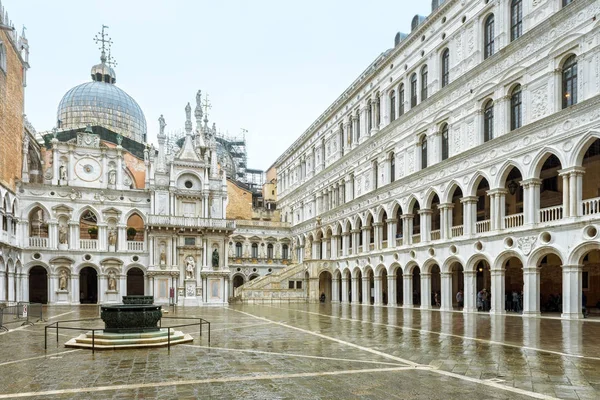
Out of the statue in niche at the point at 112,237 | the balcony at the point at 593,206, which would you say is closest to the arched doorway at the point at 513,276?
the balcony at the point at 593,206

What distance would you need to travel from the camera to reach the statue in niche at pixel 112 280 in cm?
4294

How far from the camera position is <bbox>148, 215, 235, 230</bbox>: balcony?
42688 millimetres

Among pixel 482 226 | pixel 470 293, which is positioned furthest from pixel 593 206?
pixel 470 293

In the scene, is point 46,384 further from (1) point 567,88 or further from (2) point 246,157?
(2) point 246,157

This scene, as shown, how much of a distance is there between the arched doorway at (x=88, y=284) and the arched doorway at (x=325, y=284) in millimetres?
20823

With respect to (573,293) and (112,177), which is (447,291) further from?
(112,177)

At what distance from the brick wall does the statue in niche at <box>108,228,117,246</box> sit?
26.9 feet

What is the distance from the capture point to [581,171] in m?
22.0

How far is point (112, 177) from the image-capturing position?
4550 centimetres

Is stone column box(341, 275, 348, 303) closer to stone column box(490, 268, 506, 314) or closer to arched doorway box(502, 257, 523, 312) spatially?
arched doorway box(502, 257, 523, 312)

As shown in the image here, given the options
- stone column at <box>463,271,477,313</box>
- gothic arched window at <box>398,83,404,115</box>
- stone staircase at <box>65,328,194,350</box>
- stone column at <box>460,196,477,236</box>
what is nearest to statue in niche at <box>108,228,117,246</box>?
gothic arched window at <box>398,83,404,115</box>

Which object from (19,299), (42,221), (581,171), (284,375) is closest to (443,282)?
(581,171)

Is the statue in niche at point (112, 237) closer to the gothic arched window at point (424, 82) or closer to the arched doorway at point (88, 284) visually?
the arched doorway at point (88, 284)

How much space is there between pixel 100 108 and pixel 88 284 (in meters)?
22.5
